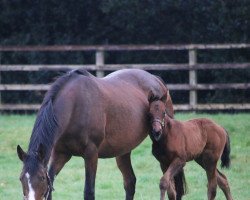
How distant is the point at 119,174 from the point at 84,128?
12.8ft

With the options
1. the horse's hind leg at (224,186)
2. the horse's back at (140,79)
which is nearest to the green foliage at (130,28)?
the horse's back at (140,79)

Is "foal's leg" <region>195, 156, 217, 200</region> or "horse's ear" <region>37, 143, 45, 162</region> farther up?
"horse's ear" <region>37, 143, 45, 162</region>

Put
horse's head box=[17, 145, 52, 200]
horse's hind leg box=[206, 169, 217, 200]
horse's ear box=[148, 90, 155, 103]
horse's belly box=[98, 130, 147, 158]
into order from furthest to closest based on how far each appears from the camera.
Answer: horse's hind leg box=[206, 169, 217, 200] → horse's ear box=[148, 90, 155, 103] → horse's belly box=[98, 130, 147, 158] → horse's head box=[17, 145, 52, 200]

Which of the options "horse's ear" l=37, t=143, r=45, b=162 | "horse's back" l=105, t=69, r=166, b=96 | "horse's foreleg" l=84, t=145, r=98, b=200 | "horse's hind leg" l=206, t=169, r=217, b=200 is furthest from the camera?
"horse's back" l=105, t=69, r=166, b=96

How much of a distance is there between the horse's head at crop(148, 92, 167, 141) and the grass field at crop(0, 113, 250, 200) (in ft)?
4.55

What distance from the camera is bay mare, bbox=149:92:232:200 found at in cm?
909

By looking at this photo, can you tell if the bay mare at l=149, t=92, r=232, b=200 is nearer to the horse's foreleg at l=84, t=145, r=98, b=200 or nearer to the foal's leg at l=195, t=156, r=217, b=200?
the foal's leg at l=195, t=156, r=217, b=200

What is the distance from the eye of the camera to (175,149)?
30.5 ft

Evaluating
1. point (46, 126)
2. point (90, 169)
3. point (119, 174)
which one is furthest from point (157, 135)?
point (119, 174)

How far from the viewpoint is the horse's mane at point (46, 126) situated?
7621mm

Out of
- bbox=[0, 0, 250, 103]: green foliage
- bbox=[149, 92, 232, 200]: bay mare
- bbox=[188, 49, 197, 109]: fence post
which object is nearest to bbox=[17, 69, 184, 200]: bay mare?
bbox=[149, 92, 232, 200]: bay mare

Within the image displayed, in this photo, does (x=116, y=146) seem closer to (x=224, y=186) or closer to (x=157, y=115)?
(x=157, y=115)

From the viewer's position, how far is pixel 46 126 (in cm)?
782

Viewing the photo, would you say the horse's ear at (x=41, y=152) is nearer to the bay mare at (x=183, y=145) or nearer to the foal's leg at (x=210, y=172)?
the bay mare at (x=183, y=145)
